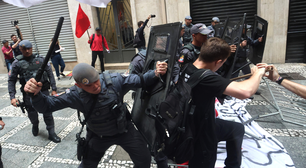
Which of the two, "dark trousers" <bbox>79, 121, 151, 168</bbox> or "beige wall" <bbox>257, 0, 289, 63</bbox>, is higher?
"beige wall" <bbox>257, 0, 289, 63</bbox>

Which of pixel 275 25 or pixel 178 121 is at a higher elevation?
pixel 275 25

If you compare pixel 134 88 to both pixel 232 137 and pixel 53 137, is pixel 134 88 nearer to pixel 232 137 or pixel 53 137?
pixel 232 137

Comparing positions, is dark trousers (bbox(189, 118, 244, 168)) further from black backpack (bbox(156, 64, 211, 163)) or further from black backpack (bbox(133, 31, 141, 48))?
black backpack (bbox(133, 31, 141, 48))

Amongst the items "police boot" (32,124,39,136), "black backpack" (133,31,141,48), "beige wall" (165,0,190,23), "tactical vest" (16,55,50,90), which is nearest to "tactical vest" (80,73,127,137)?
"tactical vest" (16,55,50,90)

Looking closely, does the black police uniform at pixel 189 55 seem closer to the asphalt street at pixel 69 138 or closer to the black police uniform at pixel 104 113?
the black police uniform at pixel 104 113

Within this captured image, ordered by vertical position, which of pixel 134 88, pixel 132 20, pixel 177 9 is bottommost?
pixel 134 88

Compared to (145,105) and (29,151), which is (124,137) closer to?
(145,105)

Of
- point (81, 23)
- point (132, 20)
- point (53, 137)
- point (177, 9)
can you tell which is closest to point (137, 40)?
point (81, 23)

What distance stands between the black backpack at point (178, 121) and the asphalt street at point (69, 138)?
1.46 m

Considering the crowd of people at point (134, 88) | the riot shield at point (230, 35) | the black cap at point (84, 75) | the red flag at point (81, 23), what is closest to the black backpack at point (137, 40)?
the red flag at point (81, 23)

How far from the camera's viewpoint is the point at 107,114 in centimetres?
216

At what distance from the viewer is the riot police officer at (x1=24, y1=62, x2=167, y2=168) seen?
6.26ft

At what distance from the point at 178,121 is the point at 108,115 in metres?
0.90

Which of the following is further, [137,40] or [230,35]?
[137,40]
